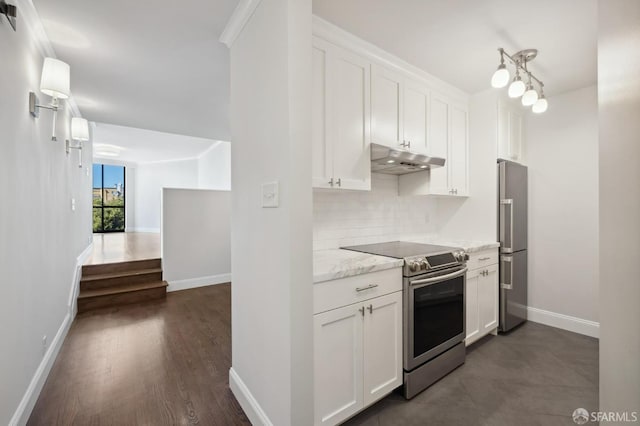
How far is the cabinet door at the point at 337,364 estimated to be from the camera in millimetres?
1463

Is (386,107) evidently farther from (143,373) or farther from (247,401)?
(143,373)

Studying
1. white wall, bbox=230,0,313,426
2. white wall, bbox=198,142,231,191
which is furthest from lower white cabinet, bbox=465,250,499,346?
white wall, bbox=198,142,231,191

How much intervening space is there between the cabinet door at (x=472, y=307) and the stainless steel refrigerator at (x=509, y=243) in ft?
1.87

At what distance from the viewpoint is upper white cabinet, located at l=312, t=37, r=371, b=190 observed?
1.88m

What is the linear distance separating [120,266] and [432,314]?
470 cm

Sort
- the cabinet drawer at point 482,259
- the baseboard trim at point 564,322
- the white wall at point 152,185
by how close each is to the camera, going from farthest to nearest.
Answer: the white wall at point 152,185 < the baseboard trim at point 564,322 < the cabinet drawer at point 482,259

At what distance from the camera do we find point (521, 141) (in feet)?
10.8

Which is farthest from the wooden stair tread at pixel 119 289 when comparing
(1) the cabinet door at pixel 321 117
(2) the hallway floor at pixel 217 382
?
(1) the cabinet door at pixel 321 117

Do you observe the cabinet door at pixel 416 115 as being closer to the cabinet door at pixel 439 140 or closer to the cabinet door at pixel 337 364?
the cabinet door at pixel 439 140

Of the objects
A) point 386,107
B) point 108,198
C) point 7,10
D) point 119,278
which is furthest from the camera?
point 108,198

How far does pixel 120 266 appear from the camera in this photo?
171 inches

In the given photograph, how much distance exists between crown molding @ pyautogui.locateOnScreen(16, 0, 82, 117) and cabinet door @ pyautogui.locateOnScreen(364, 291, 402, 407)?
114 inches

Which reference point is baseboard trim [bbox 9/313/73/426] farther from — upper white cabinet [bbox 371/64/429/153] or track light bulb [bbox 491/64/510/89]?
track light bulb [bbox 491/64/510/89]

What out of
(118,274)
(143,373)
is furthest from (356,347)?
(118,274)
